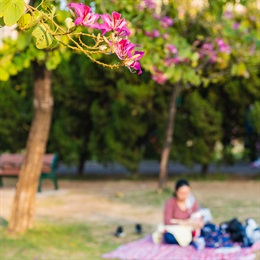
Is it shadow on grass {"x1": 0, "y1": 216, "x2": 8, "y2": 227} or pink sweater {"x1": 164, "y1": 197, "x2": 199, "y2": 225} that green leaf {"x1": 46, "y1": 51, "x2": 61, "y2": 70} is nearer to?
pink sweater {"x1": 164, "y1": 197, "x2": 199, "y2": 225}

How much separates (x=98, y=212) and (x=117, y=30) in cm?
856

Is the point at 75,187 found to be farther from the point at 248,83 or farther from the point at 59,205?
the point at 248,83

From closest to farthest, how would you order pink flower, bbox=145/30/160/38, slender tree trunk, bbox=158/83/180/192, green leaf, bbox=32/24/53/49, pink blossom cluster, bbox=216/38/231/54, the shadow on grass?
A: green leaf, bbox=32/24/53/49 → the shadow on grass → pink flower, bbox=145/30/160/38 → pink blossom cluster, bbox=216/38/231/54 → slender tree trunk, bbox=158/83/180/192

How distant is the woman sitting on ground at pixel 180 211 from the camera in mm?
7277

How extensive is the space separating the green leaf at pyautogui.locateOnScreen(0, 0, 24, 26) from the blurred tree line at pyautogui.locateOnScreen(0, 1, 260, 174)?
501 inches

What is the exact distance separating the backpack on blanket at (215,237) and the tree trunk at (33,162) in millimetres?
2773

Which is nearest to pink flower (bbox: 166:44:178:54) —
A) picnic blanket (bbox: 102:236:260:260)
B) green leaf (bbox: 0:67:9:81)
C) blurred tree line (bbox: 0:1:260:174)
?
green leaf (bbox: 0:67:9:81)

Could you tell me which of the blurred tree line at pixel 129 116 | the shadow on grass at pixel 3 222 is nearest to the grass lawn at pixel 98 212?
the shadow on grass at pixel 3 222

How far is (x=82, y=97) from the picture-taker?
16438 millimetres

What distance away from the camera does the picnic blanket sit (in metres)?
6.86

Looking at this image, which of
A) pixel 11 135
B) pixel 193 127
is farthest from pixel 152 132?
pixel 11 135

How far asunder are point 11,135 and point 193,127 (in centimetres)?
538

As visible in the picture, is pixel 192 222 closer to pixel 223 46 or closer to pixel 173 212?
pixel 173 212

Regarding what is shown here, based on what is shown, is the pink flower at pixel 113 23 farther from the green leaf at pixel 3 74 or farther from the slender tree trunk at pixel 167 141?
the slender tree trunk at pixel 167 141
